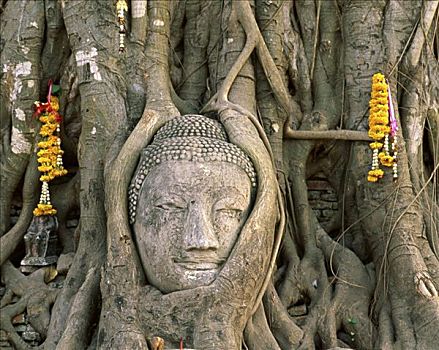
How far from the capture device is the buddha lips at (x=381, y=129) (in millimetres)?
4754

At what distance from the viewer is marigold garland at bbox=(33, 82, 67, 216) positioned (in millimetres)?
4910

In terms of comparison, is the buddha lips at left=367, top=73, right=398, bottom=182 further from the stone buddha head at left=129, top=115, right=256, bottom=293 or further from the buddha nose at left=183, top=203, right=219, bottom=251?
the buddha nose at left=183, top=203, right=219, bottom=251

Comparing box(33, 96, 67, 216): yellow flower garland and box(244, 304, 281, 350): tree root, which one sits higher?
box(33, 96, 67, 216): yellow flower garland

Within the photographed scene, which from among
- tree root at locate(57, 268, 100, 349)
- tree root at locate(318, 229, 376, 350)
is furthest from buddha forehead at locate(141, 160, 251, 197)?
tree root at locate(318, 229, 376, 350)

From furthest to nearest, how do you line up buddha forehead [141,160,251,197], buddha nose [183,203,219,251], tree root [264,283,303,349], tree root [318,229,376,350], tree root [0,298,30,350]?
tree root [0,298,30,350] < tree root [318,229,376,350] < tree root [264,283,303,349] < buddha forehead [141,160,251,197] < buddha nose [183,203,219,251]

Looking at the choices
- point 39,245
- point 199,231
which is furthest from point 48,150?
point 199,231

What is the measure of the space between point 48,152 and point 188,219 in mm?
1456

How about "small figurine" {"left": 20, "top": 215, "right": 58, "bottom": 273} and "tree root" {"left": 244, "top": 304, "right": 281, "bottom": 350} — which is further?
"small figurine" {"left": 20, "top": 215, "right": 58, "bottom": 273}

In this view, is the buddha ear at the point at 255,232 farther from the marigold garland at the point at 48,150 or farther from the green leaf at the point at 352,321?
the marigold garland at the point at 48,150

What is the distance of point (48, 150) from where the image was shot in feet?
16.2

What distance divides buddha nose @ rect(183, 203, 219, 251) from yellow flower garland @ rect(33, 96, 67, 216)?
4.51 ft

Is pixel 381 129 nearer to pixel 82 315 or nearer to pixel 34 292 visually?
pixel 82 315

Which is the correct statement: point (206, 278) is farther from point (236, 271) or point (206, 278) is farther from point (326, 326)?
point (326, 326)

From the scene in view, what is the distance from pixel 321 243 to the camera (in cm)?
489
